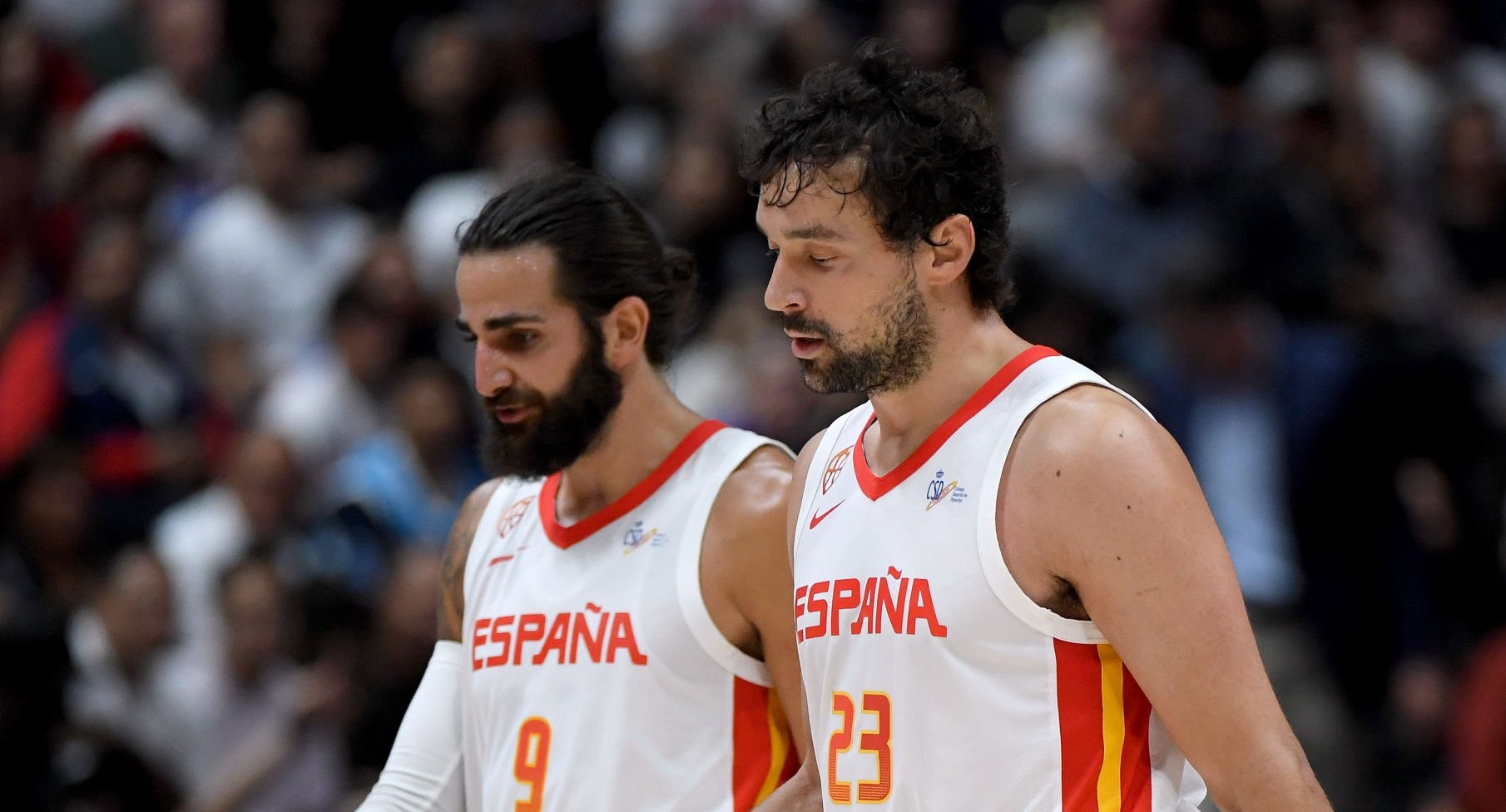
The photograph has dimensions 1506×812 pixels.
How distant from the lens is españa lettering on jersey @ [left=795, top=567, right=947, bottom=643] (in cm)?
407

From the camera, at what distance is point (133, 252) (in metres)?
11.0

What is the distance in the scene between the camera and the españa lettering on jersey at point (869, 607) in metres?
4.07

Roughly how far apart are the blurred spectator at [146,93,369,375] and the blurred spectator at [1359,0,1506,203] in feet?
20.7

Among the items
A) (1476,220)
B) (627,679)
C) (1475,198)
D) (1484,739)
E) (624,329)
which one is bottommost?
(1484,739)

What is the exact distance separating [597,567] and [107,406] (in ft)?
20.7

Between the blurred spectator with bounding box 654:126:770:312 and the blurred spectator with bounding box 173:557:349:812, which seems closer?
the blurred spectator with bounding box 173:557:349:812

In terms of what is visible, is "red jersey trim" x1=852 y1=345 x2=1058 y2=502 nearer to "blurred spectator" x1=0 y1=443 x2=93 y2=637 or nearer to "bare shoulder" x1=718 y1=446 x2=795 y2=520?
"bare shoulder" x1=718 y1=446 x2=795 y2=520

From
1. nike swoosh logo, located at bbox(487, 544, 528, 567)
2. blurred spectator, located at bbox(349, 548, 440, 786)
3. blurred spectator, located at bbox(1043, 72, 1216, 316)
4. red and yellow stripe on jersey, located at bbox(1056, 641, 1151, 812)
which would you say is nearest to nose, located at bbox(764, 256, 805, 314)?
red and yellow stripe on jersey, located at bbox(1056, 641, 1151, 812)

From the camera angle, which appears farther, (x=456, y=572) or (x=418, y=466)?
(x=418, y=466)

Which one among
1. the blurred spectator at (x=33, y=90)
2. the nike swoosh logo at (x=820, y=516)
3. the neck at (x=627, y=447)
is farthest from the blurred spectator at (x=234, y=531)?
the nike swoosh logo at (x=820, y=516)

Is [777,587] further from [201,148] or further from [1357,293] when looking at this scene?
[201,148]

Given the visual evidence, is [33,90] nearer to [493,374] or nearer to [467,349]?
[467,349]

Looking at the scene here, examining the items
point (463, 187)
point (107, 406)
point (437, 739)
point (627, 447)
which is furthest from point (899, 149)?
point (463, 187)

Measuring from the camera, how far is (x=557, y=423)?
5070mm
